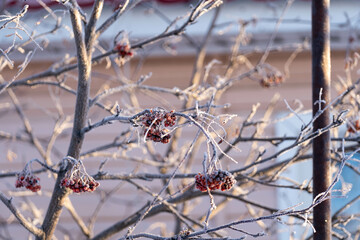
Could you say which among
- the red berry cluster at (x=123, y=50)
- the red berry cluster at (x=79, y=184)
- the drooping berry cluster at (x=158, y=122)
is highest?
the red berry cluster at (x=123, y=50)

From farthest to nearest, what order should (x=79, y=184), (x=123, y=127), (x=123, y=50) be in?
(x=123, y=127) < (x=123, y=50) < (x=79, y=184)

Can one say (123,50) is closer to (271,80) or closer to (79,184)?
(79,184)

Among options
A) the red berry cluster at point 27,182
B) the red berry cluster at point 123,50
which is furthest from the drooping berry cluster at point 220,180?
the red berry cluster at point 123,50

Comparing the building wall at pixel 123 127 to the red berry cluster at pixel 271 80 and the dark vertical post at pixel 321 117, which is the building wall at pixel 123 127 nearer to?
the red berry cluster at pixel 271 80

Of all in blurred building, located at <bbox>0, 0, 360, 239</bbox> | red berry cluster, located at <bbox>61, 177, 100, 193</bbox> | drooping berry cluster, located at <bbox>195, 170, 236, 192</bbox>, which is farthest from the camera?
blurred building, located at <bbox>0, 0, 360, 239</bbox>

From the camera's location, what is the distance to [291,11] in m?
5.72

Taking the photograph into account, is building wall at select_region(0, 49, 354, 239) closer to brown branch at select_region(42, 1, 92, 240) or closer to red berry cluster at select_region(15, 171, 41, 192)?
brown branch at select_region(42, 1, 92, 240)

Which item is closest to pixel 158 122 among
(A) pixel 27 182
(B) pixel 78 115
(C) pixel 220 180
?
(C) pixel 220 180

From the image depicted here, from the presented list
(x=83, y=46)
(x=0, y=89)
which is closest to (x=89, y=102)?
(x=83, y=46)

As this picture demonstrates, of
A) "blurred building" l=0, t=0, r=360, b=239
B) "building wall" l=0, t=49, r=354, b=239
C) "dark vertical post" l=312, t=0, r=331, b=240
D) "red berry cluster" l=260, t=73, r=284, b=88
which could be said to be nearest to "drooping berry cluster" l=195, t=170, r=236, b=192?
"dark vertical post" l=312, t=0, r=331, b=240

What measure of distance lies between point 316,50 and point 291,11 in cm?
330

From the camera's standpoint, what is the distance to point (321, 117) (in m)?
2.51

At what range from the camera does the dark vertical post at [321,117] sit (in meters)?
2.41

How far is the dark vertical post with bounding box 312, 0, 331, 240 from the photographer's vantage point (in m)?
2.41
